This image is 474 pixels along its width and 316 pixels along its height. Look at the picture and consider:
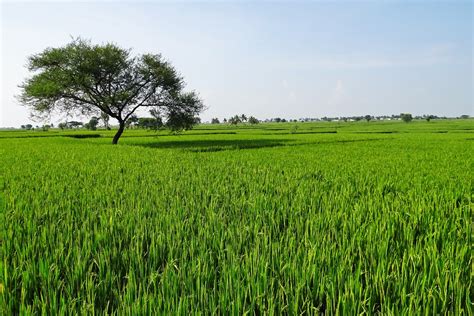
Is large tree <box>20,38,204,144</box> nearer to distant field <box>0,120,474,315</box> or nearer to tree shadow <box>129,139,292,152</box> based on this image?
tree shadow <box>129,139,292,152</box>

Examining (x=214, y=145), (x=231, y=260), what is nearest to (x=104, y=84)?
(x=214, y=145)

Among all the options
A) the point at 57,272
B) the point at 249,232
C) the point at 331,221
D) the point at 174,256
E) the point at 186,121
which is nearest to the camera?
the point at 57,272

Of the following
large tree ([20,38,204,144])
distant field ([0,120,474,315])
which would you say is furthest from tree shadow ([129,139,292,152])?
distant field ([0,120,474,315])

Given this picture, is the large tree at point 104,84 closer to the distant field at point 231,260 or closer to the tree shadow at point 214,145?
the tree shadow at point 214,145

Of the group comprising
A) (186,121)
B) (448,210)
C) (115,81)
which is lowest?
(448,210)

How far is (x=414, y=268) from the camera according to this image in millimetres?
3150

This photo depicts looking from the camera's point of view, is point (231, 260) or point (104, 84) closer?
point (231, 260)

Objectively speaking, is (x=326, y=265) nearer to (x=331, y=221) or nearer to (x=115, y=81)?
(x=331, y=221)

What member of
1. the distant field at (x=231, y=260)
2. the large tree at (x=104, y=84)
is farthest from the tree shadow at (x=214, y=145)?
the distant field at (x=231, y=260)

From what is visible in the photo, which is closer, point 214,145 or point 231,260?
point 231,260

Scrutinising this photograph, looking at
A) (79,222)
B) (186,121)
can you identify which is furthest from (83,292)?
(186,121)

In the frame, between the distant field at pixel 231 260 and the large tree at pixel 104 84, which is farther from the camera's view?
the large tree at pixel 104 84

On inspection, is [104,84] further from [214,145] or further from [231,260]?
[231,260]

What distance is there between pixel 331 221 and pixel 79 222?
13.3ft
